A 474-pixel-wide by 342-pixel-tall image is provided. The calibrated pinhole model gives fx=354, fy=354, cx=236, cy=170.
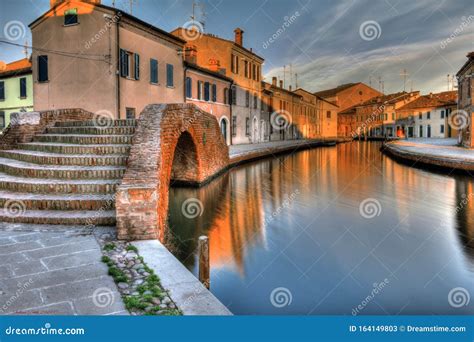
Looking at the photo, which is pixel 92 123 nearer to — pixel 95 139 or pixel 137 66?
pixel 95 139

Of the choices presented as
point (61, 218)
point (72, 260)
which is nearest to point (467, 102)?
point (61, 218)

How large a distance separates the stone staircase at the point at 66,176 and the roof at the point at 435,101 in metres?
51.4

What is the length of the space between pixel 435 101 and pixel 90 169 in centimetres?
5585

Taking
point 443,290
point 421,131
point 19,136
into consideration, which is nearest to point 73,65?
point 19,136

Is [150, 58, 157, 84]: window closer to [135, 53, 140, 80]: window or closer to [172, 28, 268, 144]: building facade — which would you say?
[135, 53, 140, 80]: window

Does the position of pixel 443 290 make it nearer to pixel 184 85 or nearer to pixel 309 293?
pixel 309 293

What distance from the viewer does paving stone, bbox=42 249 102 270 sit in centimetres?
399

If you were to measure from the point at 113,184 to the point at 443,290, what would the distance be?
19.1 ft

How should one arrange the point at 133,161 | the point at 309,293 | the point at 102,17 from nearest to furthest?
the point at 309,293 → the point at 133,161 → the point at 102,17

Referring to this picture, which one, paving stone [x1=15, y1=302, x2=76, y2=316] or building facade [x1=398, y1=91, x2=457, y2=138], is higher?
building facade [x1=398, y1=91, x2=457, y2=138]

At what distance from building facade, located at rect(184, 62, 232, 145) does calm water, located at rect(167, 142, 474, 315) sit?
11481 millimetres

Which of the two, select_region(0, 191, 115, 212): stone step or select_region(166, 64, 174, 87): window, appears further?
select_region(166, 64, 174, 87): window

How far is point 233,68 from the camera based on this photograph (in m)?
30.9

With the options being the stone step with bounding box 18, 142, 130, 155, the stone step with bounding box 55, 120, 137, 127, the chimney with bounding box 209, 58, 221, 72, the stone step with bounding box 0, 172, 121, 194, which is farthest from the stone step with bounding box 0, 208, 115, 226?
the chimney with bounding box 209, 58, 221, 72
